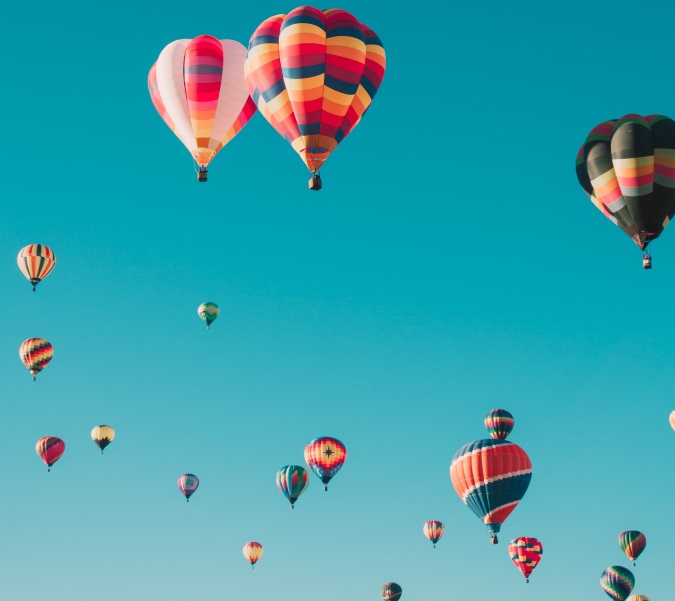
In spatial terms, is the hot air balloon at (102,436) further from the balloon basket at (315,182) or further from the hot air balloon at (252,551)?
the balloon basket at (315,182)

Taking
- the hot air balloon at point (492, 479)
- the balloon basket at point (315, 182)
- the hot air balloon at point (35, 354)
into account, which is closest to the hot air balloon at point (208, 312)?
the hot air balloon at point (35, 354)

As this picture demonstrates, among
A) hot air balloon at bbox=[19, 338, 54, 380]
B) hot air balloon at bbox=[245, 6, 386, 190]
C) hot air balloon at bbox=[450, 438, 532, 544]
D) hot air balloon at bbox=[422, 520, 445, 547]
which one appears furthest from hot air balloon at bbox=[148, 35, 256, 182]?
hot air balloon at bbox=[422, 520, 445, 547]

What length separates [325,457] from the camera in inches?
2002

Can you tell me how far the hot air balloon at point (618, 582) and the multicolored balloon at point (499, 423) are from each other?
6252 mm

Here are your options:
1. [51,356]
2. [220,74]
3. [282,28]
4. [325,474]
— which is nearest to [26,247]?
[51,356]

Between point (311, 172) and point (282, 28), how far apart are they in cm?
→ 354

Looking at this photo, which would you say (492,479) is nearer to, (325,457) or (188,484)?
(325,457)

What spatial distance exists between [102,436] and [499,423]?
15.3m

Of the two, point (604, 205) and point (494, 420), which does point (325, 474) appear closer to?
point (494, 420)

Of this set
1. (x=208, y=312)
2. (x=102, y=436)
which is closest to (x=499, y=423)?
(x=208, y=312)

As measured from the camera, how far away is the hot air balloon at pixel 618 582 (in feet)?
173

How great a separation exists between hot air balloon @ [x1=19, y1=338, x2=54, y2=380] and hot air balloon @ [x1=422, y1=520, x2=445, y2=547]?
15699mm

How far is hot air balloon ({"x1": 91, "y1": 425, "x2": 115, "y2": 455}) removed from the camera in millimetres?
56625

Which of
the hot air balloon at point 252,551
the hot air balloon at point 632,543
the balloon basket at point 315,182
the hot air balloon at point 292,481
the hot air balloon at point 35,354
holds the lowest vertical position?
the hot air balloon at point 632,543
